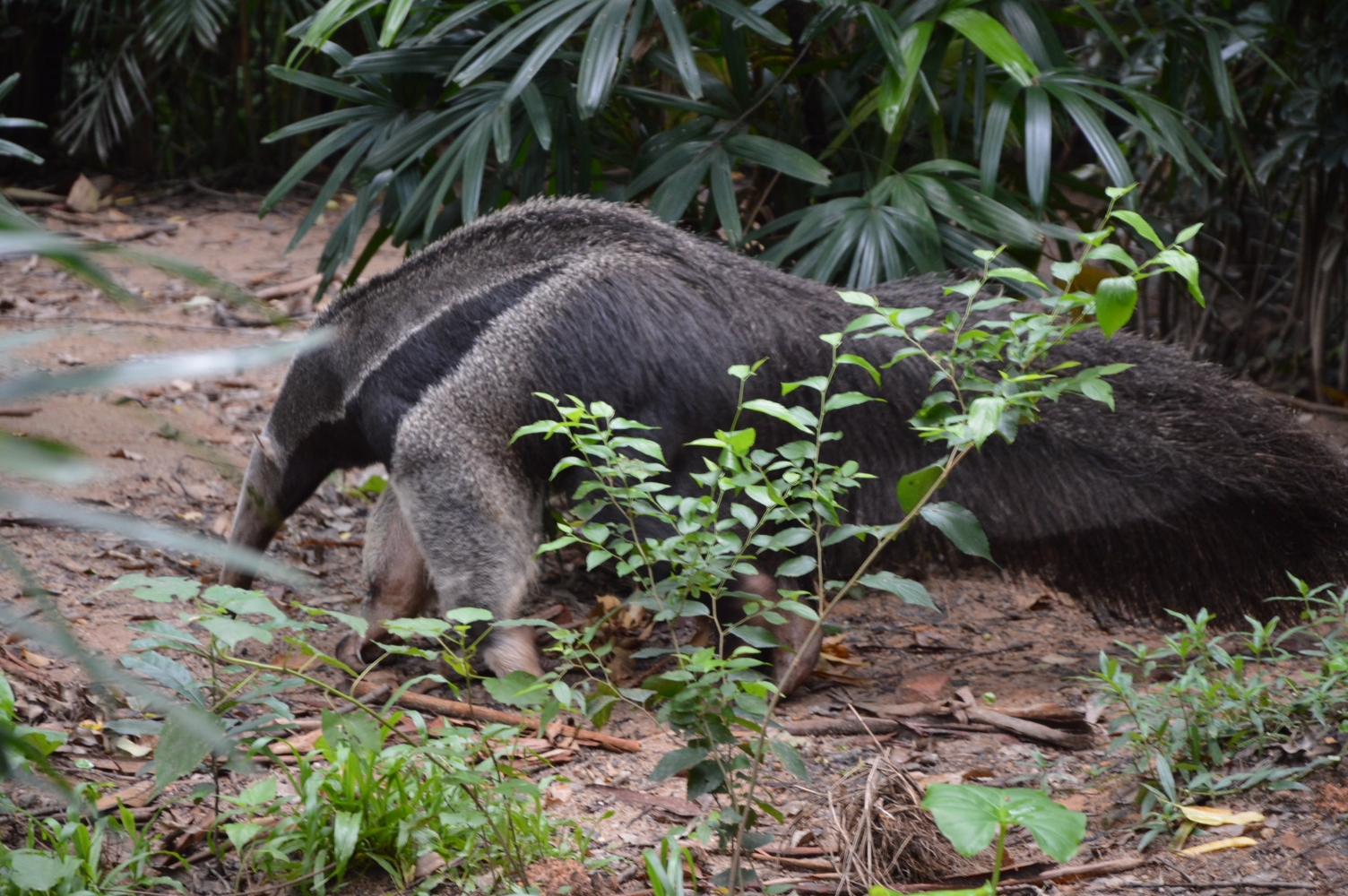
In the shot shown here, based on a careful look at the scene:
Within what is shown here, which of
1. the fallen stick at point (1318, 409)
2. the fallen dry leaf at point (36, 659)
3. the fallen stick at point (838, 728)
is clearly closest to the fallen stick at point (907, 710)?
the fallen stick at point (838, 728)

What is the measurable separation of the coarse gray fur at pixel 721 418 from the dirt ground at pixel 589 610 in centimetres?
40

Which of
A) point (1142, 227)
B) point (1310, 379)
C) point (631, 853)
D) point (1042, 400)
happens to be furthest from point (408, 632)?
point (1310, 379)

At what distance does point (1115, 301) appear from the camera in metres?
2.04

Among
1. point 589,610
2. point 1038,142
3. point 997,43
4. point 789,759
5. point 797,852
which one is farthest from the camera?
point 589,610

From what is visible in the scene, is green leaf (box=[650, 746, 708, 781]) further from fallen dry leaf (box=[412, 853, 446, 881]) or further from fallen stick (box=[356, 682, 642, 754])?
fallen stick (box=[356, 682, 642, 754])

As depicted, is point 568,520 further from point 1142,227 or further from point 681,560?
point 1142,227

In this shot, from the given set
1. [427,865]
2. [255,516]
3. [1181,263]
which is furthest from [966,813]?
[255,516]

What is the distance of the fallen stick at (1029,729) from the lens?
3.21 metres

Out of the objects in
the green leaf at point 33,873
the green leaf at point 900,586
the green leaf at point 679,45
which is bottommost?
the green leaf at point 33,873

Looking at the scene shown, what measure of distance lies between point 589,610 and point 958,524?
107 inches

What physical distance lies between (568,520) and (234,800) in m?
1.47

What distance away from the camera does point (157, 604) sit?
13.5 ft

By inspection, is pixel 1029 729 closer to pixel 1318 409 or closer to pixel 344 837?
pixel 344 837

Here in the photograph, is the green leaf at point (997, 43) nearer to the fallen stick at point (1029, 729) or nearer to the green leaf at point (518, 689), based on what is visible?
the fallen stick at point (1029, 729)
